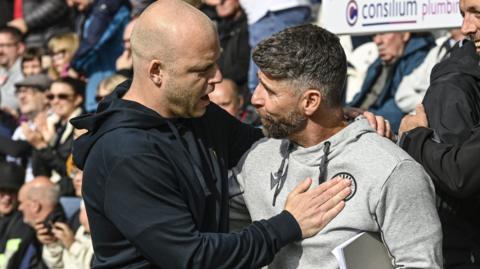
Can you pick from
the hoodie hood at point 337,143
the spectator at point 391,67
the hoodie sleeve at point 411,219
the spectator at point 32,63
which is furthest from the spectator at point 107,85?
the hoodie sleeve at point 411,219

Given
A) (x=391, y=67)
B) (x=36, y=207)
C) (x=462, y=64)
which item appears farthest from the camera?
(x=36, y=207)

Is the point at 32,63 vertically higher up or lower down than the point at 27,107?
higher up

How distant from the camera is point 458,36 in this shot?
7.29 metres

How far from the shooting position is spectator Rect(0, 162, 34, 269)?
29.3ft

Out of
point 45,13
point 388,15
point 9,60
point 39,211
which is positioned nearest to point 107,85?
point 39,211

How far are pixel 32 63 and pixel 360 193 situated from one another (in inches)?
358

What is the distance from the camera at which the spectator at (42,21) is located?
13.0 m

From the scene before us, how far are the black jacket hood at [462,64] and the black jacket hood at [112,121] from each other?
3.82 feet

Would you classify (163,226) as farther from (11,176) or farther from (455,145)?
(11,176)

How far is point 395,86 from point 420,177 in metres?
4.15

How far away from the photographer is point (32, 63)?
12305 millimetres

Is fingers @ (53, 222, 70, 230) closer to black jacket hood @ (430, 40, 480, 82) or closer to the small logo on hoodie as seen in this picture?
black jacket hood @ (430, 40, 480, 82)

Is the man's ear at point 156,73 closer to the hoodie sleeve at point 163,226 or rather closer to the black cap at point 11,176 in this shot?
the hoodie sleeve at point 163,226

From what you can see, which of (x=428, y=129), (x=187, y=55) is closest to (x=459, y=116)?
(x=428, y=129)
